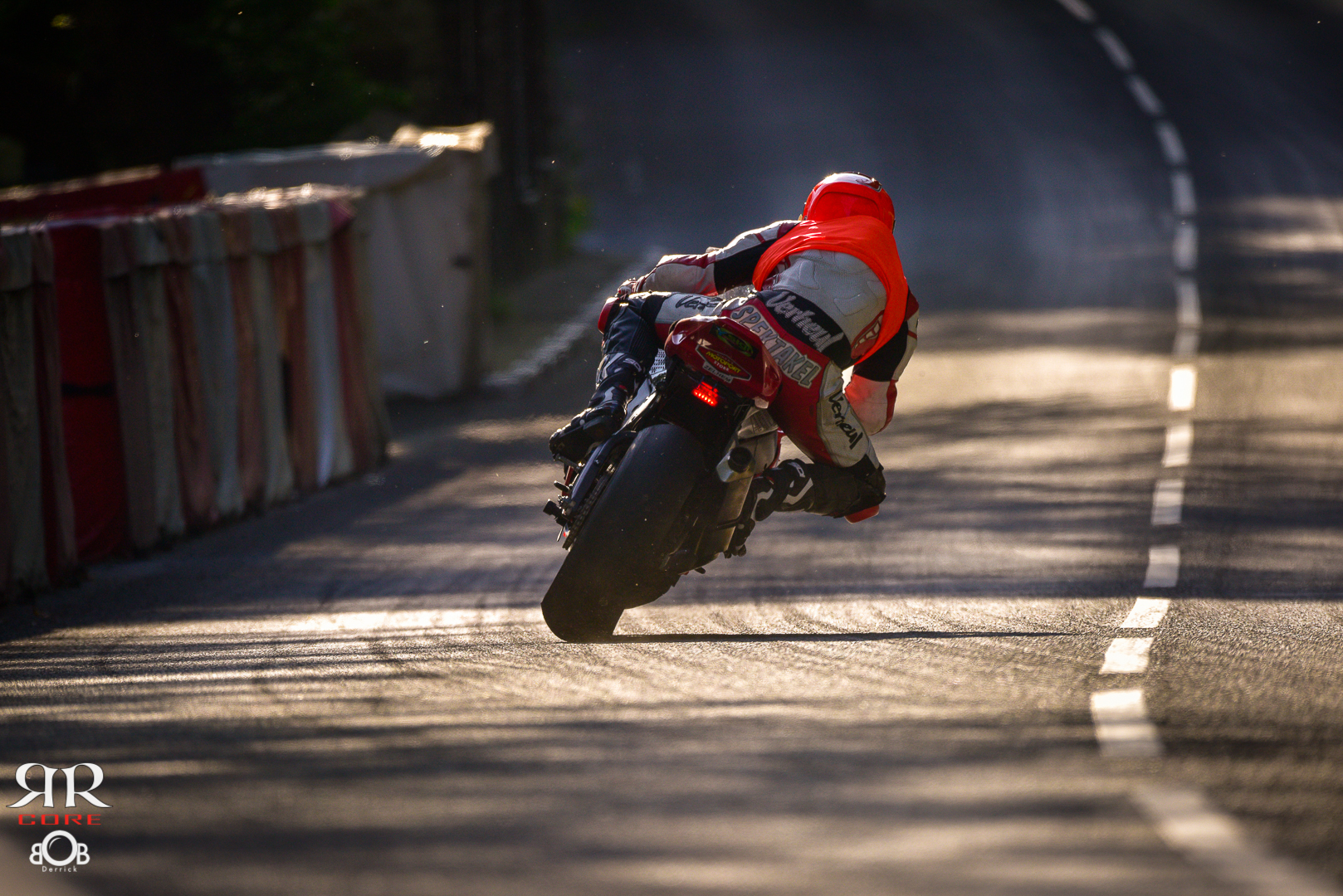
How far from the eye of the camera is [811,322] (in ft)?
19.8

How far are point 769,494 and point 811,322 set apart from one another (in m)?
0.61

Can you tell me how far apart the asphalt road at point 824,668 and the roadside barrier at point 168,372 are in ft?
1.04

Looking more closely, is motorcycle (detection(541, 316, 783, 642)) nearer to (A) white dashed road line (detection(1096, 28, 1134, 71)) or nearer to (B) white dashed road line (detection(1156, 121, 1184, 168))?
(B) white dashed road line (detection(1156, 121, 1184, 168))

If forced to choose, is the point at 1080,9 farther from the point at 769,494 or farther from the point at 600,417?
the point at 600,417

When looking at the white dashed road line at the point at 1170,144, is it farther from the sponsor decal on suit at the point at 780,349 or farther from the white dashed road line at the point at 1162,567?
the sponsor decal on suit at the point at 780,349

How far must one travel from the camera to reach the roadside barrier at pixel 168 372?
8.29 metres

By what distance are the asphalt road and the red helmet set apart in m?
1.52

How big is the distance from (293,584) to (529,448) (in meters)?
4.83

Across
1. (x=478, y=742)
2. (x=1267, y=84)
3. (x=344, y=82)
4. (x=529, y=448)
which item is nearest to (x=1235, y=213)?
(x=1267, y=84)

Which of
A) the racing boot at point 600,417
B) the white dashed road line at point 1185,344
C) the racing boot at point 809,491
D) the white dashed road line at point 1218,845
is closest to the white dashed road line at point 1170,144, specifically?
the white dashed road line at point 1185,344

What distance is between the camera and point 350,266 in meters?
12.3

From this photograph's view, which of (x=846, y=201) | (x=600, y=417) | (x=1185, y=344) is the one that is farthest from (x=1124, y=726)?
(x=1185, y=344)

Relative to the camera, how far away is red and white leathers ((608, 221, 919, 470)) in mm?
6023

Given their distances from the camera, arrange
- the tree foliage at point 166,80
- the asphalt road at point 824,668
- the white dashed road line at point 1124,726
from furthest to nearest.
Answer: the tree foliage at point 166,80, the white dashed road line at point 1124,726, the asphalt road at point 824,668
